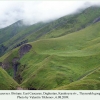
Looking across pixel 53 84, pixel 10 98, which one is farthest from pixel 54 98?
pixel 53 84

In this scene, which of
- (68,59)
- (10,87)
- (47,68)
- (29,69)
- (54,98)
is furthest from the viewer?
(29,69)

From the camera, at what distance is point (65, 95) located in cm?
4334

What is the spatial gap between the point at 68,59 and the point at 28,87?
35.6 meters

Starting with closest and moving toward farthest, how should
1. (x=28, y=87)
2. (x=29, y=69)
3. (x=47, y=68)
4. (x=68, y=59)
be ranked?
(x=28, y=87), (x=47, y=68), (x=68, y=59), (x=29, y=69)

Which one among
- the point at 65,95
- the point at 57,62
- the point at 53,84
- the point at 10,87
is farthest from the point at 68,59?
the point at 65,95

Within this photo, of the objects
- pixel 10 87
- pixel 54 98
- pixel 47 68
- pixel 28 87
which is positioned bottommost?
pixel 54 98

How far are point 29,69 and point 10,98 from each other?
146253 millimetres

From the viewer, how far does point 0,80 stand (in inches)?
4409

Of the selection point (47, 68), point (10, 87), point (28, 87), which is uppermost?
point (47, 68)

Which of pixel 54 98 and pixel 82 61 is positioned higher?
pixel 82 61

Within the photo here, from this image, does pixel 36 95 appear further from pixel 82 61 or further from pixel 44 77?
pixel 82 61

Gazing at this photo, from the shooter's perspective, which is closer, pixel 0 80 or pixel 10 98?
pixel 10 98

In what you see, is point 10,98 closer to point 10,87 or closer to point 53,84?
point 10,87

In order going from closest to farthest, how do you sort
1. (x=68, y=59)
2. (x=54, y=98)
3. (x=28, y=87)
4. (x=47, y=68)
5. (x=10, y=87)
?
(x=54, y=98) < (x=10, y=87) < (x=28, y=87) < (x=47, y=68) < (x=68, y=59)
